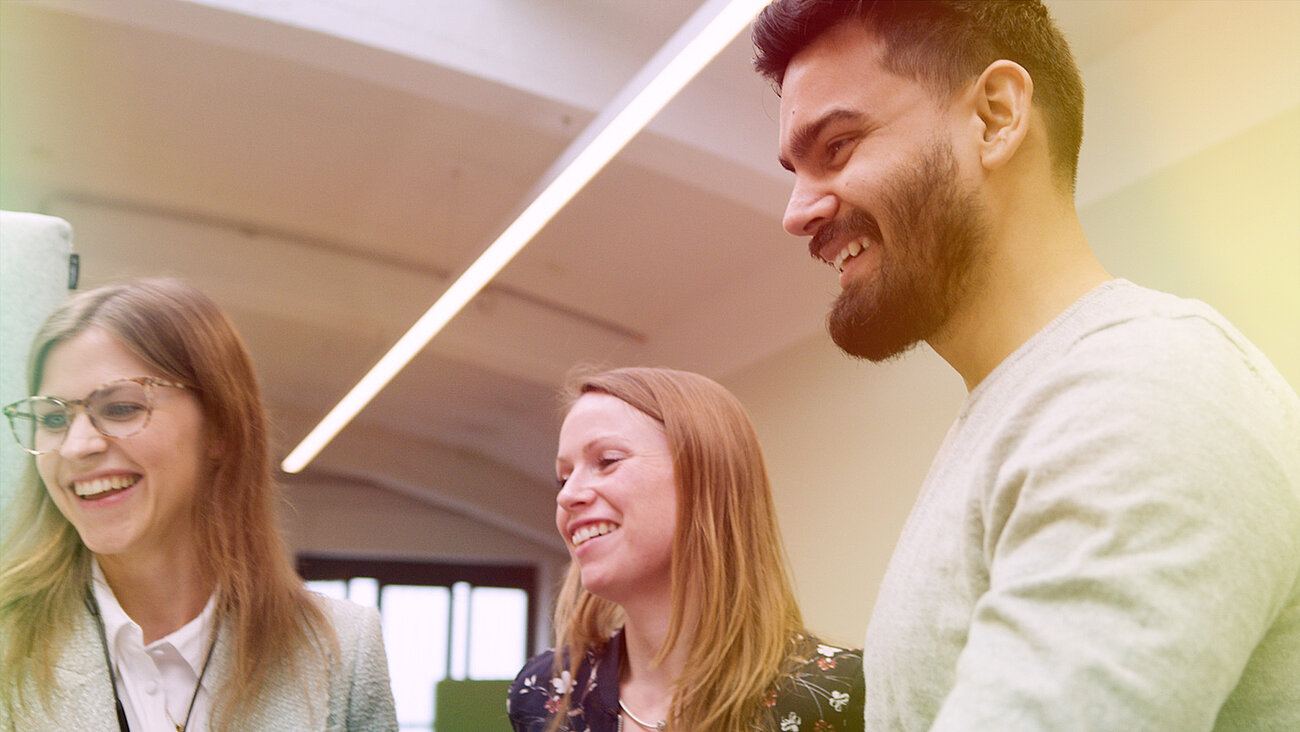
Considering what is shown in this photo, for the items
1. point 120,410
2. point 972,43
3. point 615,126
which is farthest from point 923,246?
point 615,126

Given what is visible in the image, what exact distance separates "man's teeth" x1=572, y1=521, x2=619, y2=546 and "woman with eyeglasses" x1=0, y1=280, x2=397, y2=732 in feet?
1.22

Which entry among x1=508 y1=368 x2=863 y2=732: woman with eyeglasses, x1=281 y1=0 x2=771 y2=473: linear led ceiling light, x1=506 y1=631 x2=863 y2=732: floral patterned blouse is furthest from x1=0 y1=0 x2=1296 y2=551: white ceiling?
x1=506 y1=631 x2=863 y2=732: floral patterned blouse

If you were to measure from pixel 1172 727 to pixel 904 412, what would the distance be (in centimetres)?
429

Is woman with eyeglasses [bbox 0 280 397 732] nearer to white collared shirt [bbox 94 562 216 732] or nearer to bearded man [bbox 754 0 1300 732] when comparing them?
white collared shirt [bbox 94 562 216 732]

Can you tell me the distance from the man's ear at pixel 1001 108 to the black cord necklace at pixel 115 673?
4.20 feet

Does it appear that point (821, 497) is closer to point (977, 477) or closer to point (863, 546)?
point (863, 546)

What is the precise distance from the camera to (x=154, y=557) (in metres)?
1.63

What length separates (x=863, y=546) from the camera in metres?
5.05

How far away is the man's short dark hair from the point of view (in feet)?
3.30

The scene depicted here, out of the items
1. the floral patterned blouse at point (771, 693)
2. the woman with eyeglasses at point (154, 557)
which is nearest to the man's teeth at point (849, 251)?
the floral patterned blouse at point (771, 693)

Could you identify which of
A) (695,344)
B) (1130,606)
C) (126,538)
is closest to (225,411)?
(126,538)

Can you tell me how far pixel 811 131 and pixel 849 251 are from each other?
12cm

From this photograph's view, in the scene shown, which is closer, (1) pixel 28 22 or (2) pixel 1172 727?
(2) pixel 1172 727

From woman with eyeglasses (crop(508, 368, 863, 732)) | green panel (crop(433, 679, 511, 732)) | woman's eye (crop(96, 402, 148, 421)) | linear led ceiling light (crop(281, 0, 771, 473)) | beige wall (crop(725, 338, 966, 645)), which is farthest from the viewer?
beige wall (crop(725, 338, 966, 645))
